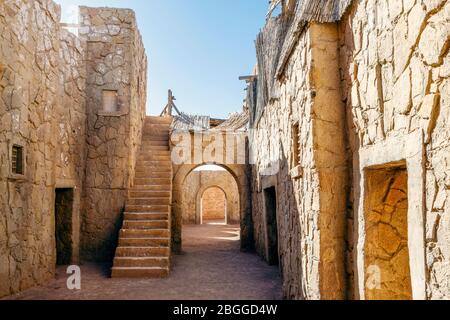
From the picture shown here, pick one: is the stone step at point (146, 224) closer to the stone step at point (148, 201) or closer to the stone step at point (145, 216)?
the stone step at point (145, 216)

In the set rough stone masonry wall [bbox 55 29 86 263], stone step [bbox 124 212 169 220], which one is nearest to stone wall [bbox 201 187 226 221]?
stone step [bbox 124 212 169 220]

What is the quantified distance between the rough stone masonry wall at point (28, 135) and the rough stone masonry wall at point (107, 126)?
186 centimetres

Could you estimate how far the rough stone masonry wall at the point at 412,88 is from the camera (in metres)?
Result: 1.81

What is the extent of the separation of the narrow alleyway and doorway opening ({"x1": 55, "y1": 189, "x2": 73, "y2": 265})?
53cm

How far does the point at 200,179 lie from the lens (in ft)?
61.0

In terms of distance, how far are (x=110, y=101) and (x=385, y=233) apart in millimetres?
7798

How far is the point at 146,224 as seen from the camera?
8000mm

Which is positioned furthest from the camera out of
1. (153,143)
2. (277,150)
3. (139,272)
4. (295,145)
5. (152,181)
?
(153,143)

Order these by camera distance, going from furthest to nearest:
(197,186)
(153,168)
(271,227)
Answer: (197,186), (153,168), (271,227)

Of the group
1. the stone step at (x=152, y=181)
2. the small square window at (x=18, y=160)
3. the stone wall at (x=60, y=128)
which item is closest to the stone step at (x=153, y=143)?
the stone wall at (x=60, y=128)

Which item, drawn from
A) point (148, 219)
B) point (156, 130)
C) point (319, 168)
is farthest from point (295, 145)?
point (156, 130)

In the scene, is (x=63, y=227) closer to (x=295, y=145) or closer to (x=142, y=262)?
(x=142, y=262)

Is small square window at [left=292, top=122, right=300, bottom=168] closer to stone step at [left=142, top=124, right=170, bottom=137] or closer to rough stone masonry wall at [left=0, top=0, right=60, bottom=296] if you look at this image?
rough stone masonry wall at [left=0, top=0, right=60, bottom=296]
